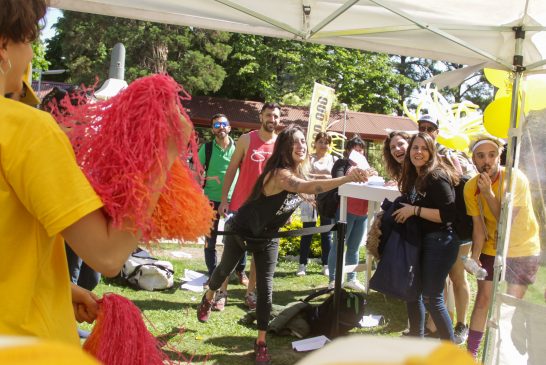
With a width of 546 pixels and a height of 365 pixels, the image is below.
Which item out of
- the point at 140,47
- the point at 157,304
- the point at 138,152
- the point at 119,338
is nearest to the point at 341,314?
the point at 157,304

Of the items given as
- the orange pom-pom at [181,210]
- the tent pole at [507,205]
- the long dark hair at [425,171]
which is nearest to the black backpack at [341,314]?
the long dark hair at [425,171]

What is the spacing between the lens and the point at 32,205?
40.5 inches

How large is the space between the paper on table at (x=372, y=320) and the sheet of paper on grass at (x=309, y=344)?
2.34 ft

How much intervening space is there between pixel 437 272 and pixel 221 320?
2051mm

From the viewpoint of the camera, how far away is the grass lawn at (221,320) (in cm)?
455

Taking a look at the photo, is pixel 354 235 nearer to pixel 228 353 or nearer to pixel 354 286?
pixel 354 286

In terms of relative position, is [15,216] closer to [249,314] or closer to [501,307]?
[501,307]

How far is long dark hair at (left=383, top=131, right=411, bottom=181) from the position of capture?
206 inches

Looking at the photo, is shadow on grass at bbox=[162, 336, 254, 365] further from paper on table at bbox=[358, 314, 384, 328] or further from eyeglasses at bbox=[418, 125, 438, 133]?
eyeglasses at bbox=[418, 125, 438, 133]

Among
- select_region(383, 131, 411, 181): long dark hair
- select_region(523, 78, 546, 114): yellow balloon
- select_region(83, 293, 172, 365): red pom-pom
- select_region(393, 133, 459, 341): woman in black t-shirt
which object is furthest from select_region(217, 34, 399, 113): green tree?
select_region(83, 293, 172, 365): red pom-pom

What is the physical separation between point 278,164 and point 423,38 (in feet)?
4.55

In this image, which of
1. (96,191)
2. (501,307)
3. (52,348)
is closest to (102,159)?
(96,191)

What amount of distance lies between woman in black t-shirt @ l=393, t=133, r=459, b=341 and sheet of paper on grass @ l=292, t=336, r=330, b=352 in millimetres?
745

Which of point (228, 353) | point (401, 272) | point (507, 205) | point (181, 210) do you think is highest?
point (181, 210)
